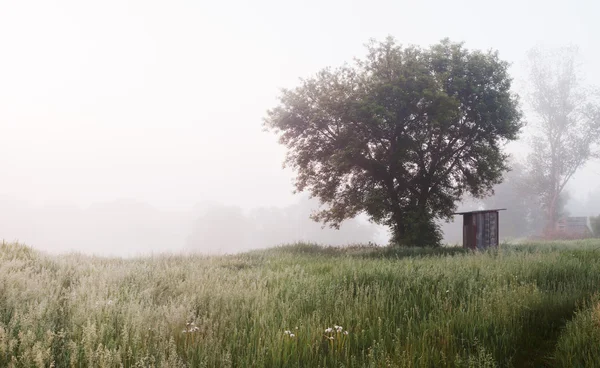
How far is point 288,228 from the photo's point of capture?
363 feet

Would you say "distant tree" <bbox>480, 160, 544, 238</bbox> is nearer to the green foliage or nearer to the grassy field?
the green foliage

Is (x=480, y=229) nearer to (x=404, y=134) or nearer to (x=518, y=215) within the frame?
(x=404, y=134)

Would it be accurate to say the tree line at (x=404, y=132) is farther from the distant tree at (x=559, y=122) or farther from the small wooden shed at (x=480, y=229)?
the distant tree at (x=559, y=122)

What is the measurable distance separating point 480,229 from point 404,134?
7801 mm

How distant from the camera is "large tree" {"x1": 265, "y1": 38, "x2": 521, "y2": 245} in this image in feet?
73.6

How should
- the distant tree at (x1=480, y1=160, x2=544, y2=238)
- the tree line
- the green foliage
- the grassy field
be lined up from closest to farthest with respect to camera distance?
the grassy field, the tree line, the green foliage, the distant tree at (x1=480, y1=160, x2=544, y2=238)

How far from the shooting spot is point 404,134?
23.3 metres

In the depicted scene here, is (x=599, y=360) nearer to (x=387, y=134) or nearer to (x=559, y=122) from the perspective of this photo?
(x=387, y=134)

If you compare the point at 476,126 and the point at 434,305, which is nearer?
the point at 434,305

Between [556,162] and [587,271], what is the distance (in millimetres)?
52335

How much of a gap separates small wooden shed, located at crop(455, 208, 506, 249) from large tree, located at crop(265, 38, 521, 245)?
1349 millimetres

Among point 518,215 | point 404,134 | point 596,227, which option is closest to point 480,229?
point 404,134

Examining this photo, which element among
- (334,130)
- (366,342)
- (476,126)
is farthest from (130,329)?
(476,126)

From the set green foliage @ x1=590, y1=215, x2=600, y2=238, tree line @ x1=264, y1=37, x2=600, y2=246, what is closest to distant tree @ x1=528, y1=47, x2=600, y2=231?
green foliage @ x1=590, y1=215, x2=600, y2=238
